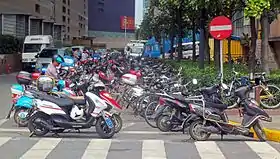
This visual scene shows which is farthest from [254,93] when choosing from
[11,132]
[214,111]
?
[11,132]

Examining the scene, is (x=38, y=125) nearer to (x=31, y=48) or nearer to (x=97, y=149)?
(x=97, y=149)

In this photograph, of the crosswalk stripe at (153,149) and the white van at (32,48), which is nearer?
the crosswalk stripe at (153,149)

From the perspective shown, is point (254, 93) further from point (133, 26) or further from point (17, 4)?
point (133, 26)

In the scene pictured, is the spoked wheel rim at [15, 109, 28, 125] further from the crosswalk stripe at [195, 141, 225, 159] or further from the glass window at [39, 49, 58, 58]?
the glass window at [39, 49, 58, 58]

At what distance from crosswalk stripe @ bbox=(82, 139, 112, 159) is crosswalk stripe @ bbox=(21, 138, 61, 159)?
2.30 ft

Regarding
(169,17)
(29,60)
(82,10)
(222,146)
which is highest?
(82,10)

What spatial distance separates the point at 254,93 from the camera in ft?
51.6

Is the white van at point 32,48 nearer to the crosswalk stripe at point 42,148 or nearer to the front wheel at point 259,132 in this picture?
the crosswalk stripe at point 42,148

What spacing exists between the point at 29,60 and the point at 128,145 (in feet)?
93.7

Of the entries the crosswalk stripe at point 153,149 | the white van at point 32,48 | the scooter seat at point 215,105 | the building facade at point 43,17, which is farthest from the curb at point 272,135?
the building facade at point 43,17

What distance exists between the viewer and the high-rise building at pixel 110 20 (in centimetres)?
13738

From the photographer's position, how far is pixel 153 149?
35.4 feet

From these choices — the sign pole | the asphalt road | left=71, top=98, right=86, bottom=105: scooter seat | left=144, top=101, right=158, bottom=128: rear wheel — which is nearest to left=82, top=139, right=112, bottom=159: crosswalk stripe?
the asphalt road

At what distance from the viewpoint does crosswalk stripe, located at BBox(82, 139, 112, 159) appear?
32.7ft
